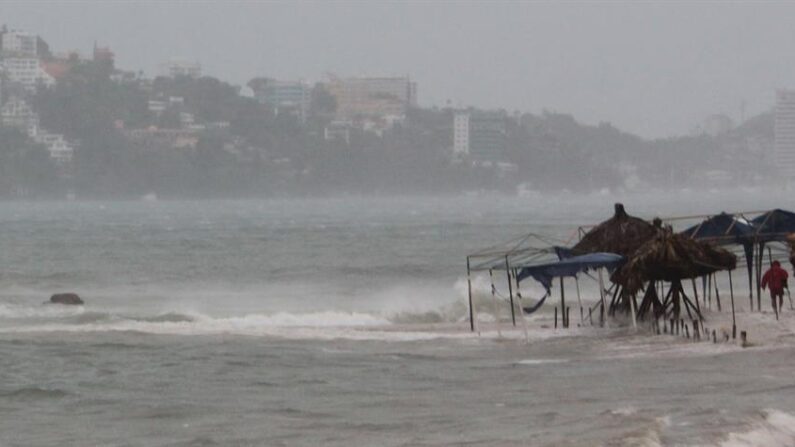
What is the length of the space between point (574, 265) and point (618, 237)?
1996 millimetres

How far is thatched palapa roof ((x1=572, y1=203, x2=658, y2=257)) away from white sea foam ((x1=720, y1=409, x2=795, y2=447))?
466 inches

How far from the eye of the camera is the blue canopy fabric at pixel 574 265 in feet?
92.7

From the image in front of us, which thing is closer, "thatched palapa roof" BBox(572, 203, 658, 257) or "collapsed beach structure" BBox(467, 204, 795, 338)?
"collapsed beach structure" BBox(467, 204, 795, 338)

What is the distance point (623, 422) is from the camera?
18.2 metres

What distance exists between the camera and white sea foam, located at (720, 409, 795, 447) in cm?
1667

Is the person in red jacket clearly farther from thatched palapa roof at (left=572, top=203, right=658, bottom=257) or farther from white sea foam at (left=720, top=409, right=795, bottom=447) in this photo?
white sea foam at (left=720, top=409, right=795, bottom=447)

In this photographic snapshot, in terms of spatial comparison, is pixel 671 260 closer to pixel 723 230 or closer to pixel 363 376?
pixel 723 230

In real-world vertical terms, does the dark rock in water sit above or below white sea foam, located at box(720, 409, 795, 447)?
above

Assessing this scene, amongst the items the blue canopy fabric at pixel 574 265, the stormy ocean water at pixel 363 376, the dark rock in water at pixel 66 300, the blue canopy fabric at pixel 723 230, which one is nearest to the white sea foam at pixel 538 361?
the stormy ocean water at pixel 363 376

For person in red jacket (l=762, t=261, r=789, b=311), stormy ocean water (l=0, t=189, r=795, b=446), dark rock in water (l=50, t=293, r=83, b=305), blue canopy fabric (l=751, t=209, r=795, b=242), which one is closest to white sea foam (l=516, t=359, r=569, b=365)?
stormy ocean water (l=0, t=189, r=795, b=446)

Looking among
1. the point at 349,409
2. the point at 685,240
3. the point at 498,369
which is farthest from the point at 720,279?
the point at 349,409

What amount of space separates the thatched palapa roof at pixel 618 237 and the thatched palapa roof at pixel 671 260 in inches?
64.7

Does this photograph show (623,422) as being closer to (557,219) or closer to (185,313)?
(185,313)

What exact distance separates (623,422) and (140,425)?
5289 mm
